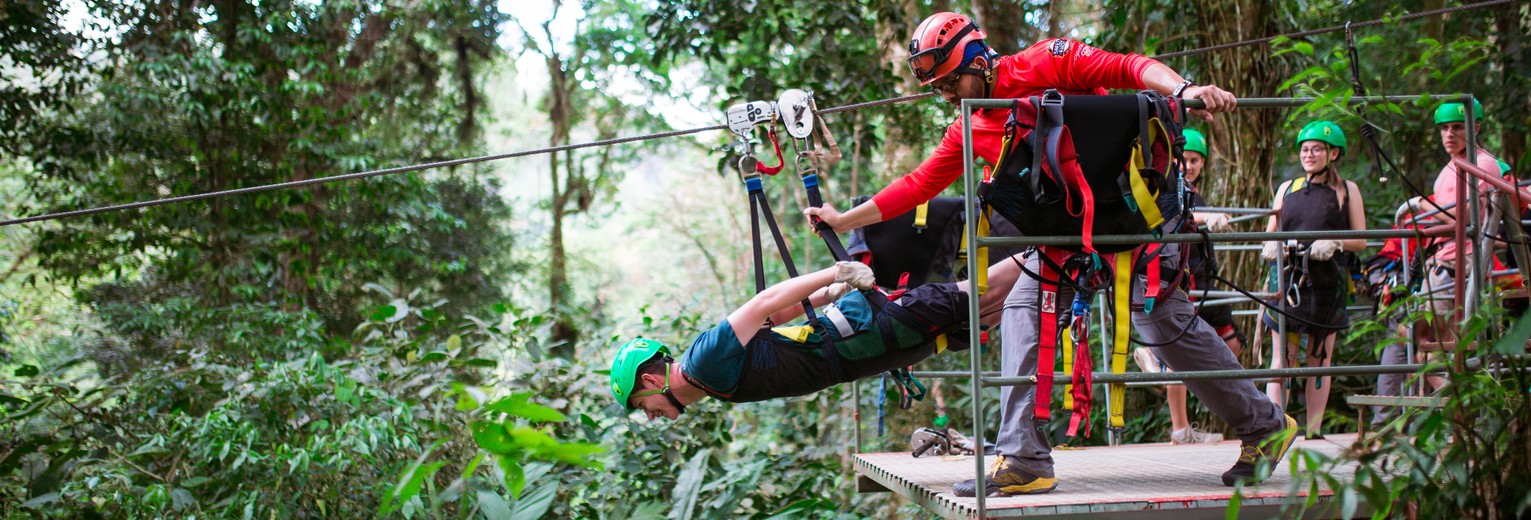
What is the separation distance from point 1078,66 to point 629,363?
1.70 metres

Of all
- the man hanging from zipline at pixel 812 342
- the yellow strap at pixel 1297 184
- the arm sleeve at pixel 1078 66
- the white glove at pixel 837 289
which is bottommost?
A: the man hanging from zipline at pixel 812 342

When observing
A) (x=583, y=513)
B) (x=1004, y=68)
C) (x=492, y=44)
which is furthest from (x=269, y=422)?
(x=492, y=44)

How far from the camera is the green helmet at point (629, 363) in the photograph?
3.67 meters

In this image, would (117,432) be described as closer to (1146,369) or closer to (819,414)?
(819,414)

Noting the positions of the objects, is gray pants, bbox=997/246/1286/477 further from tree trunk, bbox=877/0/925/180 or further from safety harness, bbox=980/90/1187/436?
tree trunk, bbox=877/0/925/180

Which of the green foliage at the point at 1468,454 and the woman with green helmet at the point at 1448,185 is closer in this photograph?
the green foliage at the point at 1468,454

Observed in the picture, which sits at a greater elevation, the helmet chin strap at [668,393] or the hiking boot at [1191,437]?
the helmet chin strap at [668,393]

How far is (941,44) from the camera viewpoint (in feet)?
10.9

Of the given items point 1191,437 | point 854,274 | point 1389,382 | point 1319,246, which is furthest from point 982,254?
point 1389,382

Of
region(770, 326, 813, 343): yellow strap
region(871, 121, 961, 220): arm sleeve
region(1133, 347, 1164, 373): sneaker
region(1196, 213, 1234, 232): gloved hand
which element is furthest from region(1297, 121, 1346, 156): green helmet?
region(770, 326, 813, 343): yellow strap

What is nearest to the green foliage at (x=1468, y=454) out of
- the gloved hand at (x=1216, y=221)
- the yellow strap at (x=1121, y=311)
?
the yellow strap at (x=1121, y=311)

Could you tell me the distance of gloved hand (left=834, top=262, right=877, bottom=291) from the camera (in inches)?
134

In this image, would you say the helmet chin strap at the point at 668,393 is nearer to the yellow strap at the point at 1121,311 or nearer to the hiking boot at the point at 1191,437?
the yellow strap at the point at 1121,311

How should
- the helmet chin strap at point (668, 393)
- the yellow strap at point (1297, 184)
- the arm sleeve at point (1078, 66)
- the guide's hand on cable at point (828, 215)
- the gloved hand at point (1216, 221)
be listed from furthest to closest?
the gloved hand at point (1216, 221) → the yellow strap at point (1297, 184) → the helmet chin strap at point (668, 393) → the guide's hand on cable at point (828, 215) → the arm sleeve at point (1078, 66)
